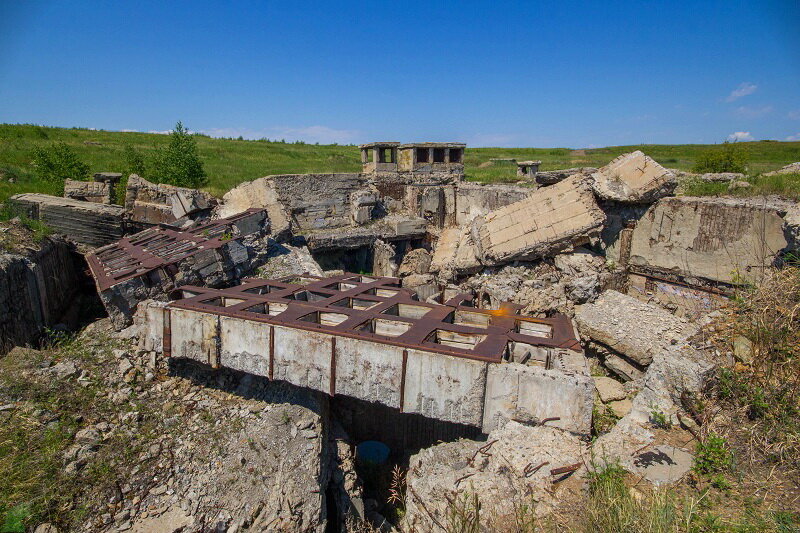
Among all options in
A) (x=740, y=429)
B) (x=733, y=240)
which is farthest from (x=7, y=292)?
(x=733, y=240)

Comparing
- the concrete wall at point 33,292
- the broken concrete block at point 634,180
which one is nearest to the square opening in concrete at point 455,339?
the concrete wall at point 33,292

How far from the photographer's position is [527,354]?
12.3ft

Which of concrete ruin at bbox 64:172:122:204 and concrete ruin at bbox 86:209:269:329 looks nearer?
concrete ruin at bbox 86:209:269:329

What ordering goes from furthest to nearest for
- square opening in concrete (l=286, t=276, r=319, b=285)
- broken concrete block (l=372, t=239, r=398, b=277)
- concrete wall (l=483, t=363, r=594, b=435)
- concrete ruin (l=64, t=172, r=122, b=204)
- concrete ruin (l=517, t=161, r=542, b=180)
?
1. concrete ruin (l=517, t=161, r=542, b=180)
2. broken concrete block (l=372, t=239, r=398, b=277)
3. concrete ruin (l=64, t=172, r=122, b=204)
4. square opening in concrete (l=286, t=276, r=319, b=285)
5. concrete wall (l=483, t=363, r=594, b=435)

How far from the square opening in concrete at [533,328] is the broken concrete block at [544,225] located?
11.4 ft

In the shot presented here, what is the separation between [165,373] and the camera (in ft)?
14.7

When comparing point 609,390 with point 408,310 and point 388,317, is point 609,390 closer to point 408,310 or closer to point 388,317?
point 408,310

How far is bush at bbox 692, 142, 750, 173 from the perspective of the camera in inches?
561

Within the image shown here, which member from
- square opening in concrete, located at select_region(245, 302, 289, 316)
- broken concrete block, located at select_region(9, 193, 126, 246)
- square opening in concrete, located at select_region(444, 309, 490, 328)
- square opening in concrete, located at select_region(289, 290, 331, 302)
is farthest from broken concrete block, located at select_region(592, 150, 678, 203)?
broken concrete block, located at select_region(9, 193, 126, 246)

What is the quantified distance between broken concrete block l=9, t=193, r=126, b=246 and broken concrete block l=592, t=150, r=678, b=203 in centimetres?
781

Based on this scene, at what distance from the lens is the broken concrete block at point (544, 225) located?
23.8 ft

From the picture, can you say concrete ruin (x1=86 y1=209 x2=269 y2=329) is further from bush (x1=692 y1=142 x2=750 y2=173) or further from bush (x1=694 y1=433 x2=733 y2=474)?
bush (x1=692 y1=142 x2=750 y2=173)

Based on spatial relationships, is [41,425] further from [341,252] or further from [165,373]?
[341,252]

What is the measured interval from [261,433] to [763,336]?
159 inches
